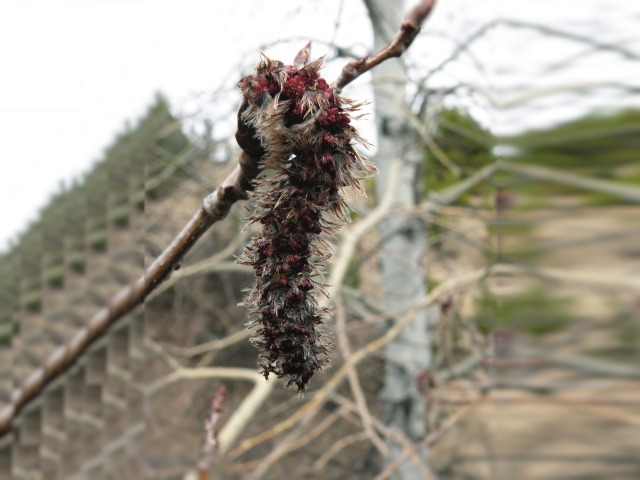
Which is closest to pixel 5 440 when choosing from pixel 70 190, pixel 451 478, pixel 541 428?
pixel 70 190

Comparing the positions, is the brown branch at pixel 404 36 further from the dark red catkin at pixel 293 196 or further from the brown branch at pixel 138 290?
the brown branch at pixel 138 290

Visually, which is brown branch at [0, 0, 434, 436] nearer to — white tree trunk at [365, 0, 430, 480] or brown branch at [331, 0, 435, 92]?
brown branch at [331, 0, 435, 92]

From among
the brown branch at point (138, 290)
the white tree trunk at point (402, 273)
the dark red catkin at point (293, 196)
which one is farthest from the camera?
the white tree trunk at point (402, 273)

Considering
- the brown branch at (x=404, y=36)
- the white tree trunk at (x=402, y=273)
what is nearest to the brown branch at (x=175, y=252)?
the brown branch at (x=404, y=36)

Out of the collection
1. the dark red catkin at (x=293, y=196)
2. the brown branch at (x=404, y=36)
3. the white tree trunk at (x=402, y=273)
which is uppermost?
the white tree trunk at (x=402, y=273)

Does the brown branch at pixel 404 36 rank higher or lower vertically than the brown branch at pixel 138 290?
higher

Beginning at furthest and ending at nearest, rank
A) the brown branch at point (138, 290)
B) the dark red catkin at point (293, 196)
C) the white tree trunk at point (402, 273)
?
the white tree trunk at point (402, 273), the brown branch at point (138, 290), the dark red catkin at point (293, 196)

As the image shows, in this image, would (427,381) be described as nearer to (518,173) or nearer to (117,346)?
(117,346)

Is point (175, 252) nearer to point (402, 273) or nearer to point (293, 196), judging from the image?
point (293, 196)
